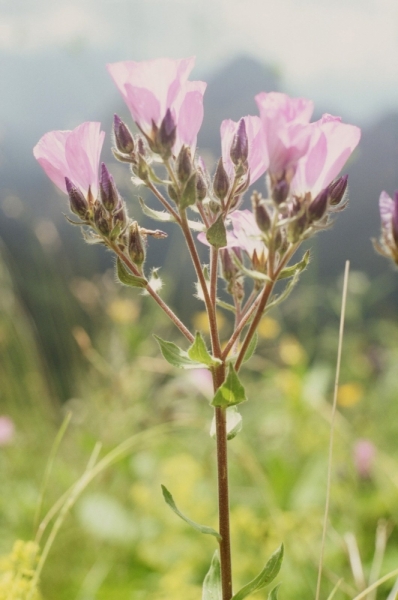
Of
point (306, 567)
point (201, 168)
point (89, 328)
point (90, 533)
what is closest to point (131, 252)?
point (201, 168)

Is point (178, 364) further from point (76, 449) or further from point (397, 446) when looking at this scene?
point (76, 449)

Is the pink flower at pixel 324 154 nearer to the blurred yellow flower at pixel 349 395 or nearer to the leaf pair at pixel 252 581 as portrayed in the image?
the leaf pair at pixel 252 581

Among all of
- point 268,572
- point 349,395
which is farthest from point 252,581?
point 349,395

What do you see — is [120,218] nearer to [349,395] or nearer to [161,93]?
[161,93]

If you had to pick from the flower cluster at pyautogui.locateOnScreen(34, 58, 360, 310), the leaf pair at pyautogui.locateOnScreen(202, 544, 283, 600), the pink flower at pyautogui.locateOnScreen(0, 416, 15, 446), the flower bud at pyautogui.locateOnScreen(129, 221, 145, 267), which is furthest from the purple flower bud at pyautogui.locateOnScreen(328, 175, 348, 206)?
the pink flower at pyautogui.locateOnScreen(0, 416, 15, 446)

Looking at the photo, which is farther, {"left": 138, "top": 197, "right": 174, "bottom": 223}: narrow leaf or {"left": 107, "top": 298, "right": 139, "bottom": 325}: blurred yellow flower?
{"left": 107, "top": 298, "right": 139, "bottom": 325}: blurred yellow flower

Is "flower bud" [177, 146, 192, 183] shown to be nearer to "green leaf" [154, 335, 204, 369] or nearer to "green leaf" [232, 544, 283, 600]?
"green leaf" [154, 335, 204, 369]

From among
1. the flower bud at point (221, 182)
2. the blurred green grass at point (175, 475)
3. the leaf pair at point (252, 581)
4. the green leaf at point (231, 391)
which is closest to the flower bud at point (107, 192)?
the flower bud at point (221, 182)
